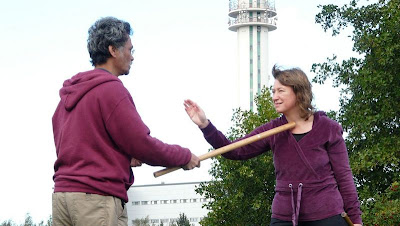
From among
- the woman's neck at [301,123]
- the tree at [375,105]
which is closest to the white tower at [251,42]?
the tree at [375,105]

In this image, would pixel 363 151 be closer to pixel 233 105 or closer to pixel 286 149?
pixel 286 149

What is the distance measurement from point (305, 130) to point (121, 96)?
187 cm

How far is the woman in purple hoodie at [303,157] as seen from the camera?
6.37m

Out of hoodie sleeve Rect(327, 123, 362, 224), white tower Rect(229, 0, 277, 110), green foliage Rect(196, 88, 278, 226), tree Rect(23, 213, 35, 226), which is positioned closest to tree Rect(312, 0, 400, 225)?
green foliage Rect(196, 88, 278, 226)

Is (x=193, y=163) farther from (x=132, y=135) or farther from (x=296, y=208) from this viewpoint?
(x=296, y=208)

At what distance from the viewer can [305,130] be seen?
21.6 feet

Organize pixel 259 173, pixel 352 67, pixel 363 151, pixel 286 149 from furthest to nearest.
Answer: pixel 259 173
pixel 352 67
pixel 363 151
pixel 286 149

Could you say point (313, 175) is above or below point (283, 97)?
below

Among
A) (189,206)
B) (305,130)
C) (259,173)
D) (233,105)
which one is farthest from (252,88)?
(305,130)

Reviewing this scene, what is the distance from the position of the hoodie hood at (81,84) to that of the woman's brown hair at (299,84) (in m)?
1.67

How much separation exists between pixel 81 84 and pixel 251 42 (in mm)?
110365

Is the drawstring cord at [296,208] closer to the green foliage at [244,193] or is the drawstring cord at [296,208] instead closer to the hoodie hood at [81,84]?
the hoodie hood at [81,84]

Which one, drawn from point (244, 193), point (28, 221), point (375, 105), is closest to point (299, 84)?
point (375, 105)

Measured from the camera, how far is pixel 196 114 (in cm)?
666
